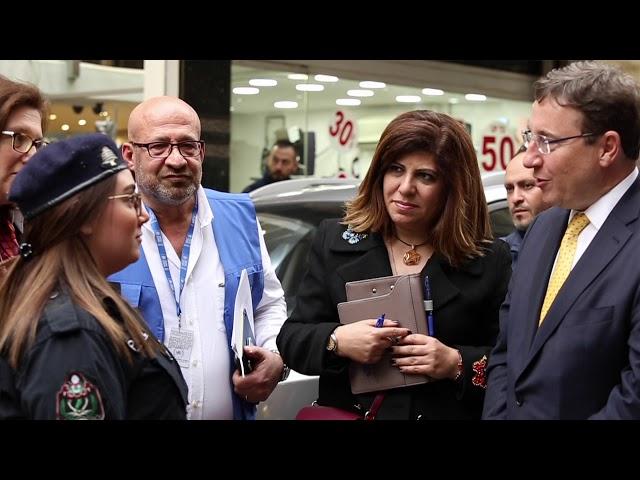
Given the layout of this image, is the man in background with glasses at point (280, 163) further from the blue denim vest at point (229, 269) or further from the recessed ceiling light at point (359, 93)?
the blue denim vest at point (229, 269)

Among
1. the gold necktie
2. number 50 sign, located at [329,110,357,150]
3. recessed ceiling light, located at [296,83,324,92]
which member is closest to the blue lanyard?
the gold necktie

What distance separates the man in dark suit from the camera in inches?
126

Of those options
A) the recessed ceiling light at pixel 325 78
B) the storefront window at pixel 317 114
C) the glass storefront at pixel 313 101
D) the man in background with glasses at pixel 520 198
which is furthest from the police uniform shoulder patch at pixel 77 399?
the recessed ceiling light at pixel 325 78

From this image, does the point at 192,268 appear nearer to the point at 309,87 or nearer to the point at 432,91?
the point at 309,87

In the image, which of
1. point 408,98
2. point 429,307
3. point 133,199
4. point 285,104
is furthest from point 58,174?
point 408,98

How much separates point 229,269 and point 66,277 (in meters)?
1.52

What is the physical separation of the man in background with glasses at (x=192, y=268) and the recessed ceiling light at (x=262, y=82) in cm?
759

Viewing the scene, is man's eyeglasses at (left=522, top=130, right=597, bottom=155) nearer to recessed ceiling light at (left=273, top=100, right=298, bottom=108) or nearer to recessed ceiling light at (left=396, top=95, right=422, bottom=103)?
recessed ceiling light at (left=273, top=100, right=298, bottom=108)

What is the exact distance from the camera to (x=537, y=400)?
3342 millimetres

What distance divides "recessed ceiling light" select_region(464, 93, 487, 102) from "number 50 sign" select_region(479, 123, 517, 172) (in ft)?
1.27
